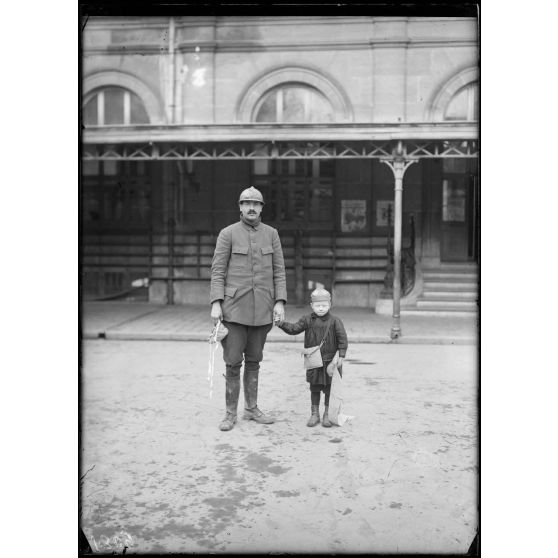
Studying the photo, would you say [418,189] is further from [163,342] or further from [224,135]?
[163,342]

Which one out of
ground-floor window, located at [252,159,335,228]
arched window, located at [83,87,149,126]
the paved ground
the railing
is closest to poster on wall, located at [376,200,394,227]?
the railing

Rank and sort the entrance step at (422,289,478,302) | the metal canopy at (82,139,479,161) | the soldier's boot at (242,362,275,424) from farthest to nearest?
the entrance step at (422,289,478,302), the metal canopy at (82,139,479,161), the soldier's boot at (242,362,275,424)

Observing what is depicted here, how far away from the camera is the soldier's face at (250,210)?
4.97m

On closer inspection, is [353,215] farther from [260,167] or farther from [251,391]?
[251,391]

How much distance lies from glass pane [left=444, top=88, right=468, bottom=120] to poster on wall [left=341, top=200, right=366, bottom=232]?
3005mm

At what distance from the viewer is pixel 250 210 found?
16.3ft

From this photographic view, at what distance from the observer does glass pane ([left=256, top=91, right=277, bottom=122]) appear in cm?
1465

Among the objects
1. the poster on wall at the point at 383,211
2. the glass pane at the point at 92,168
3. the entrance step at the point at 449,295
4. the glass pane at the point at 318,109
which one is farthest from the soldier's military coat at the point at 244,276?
the glass pane at the point at 318,109

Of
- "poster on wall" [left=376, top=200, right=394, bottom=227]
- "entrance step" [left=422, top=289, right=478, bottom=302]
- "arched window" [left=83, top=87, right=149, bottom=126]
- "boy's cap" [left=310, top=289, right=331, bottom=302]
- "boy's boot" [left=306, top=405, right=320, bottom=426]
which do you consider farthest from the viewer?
"arched window" [left=83, top=87, right=149, bottom=126]

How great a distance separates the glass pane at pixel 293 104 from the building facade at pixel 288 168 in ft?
0.09

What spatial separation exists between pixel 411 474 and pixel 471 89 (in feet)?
40.3

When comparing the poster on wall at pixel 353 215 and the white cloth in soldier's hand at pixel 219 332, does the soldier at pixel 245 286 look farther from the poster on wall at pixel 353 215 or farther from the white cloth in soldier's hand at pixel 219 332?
the poster on wall at pixel 353 215

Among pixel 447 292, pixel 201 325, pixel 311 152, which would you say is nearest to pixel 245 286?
pixel 201 325

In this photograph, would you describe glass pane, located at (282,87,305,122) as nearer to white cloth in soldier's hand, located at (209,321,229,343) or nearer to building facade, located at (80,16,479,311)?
building facade, located at (80,16,479,311)
